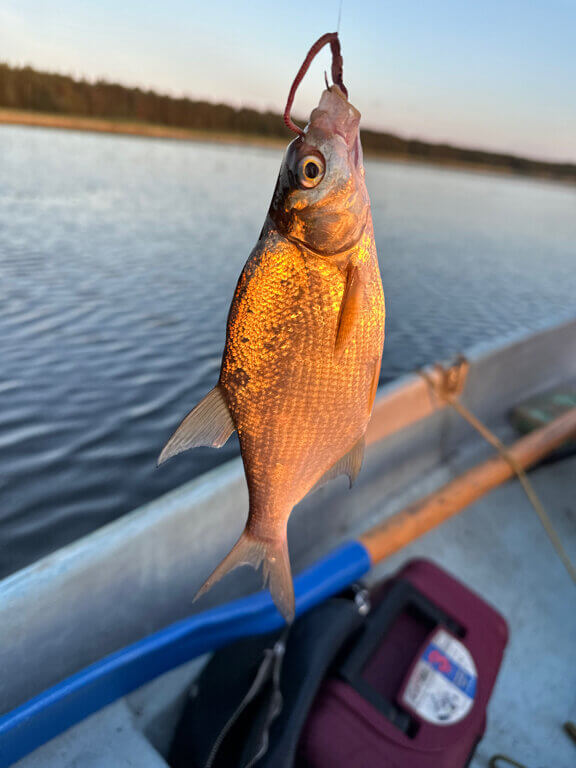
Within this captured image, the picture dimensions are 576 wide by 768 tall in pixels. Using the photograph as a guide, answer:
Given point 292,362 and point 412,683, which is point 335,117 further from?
point 412,683

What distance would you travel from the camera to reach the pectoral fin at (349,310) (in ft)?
3.21

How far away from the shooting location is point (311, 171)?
1.01 meters

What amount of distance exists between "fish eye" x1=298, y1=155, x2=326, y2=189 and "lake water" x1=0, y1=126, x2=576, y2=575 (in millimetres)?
3753

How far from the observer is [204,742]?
184 cm

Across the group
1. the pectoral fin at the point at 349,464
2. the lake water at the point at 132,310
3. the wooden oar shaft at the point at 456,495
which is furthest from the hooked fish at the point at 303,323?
the lake water at the point at 132,310

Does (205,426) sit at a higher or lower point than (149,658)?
higher

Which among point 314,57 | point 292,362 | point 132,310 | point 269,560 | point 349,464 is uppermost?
point 314,57

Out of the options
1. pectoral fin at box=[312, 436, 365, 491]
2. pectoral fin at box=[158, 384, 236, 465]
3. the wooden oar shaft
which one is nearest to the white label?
the wooden oar shaft

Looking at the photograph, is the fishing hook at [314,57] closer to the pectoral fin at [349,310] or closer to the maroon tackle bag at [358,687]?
the pectoral fin at [349,310]

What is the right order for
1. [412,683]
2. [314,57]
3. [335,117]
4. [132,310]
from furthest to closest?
1. [132,310]
2. [412,683]
3. [335,117]
4. [314,57]

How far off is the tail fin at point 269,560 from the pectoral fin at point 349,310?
1.52ft

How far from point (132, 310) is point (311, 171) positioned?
798cm

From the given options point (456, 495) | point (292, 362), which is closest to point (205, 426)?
point (292, 362)

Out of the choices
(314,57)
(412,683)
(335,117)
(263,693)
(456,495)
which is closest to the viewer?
(314,57)
